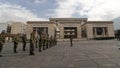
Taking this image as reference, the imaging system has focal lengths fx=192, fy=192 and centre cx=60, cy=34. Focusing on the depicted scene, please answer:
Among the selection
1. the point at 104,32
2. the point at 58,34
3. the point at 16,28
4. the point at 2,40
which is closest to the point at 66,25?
the point at 58,34

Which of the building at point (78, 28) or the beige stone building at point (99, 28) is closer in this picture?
the building at point (78, 28)

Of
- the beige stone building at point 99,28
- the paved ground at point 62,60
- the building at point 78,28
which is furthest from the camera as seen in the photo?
the beige stone building at point 99,28

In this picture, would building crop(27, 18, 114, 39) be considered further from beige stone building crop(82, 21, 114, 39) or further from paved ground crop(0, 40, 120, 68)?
paved ground crop(0, 40, 120, 68)

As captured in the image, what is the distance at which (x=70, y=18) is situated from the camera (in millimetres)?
130875

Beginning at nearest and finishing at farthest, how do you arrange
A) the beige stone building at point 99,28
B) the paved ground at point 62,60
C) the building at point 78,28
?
the paved ground at point 62,60 → the building at point 78,28 → the beige stone building at point 99,28

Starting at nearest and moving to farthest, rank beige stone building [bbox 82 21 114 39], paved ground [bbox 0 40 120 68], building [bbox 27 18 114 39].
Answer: paved ground [bbox 0 40 120 68] < building [bbox 27 18 114 39] < beige stone building [bbox 82 21 114 39]

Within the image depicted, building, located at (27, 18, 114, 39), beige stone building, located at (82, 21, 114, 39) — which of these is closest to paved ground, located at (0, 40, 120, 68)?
building, located at (27, 18, 114, 39)

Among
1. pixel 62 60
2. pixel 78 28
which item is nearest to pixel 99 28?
pixel 78 28

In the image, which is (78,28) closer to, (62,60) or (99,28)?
(99,28)

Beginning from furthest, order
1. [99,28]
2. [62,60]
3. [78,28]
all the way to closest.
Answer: [78,28], [99,28], [62,60]

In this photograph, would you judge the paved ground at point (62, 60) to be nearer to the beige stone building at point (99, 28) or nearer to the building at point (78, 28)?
the building at point (78, 28)

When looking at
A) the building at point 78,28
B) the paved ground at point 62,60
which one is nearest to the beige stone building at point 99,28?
the building at point 78,28

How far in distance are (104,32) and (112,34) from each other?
4114 millimetres

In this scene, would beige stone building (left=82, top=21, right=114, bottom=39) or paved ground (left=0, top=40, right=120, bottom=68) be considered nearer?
paved ground (left=0, top=40, right=120, bottom=68)
